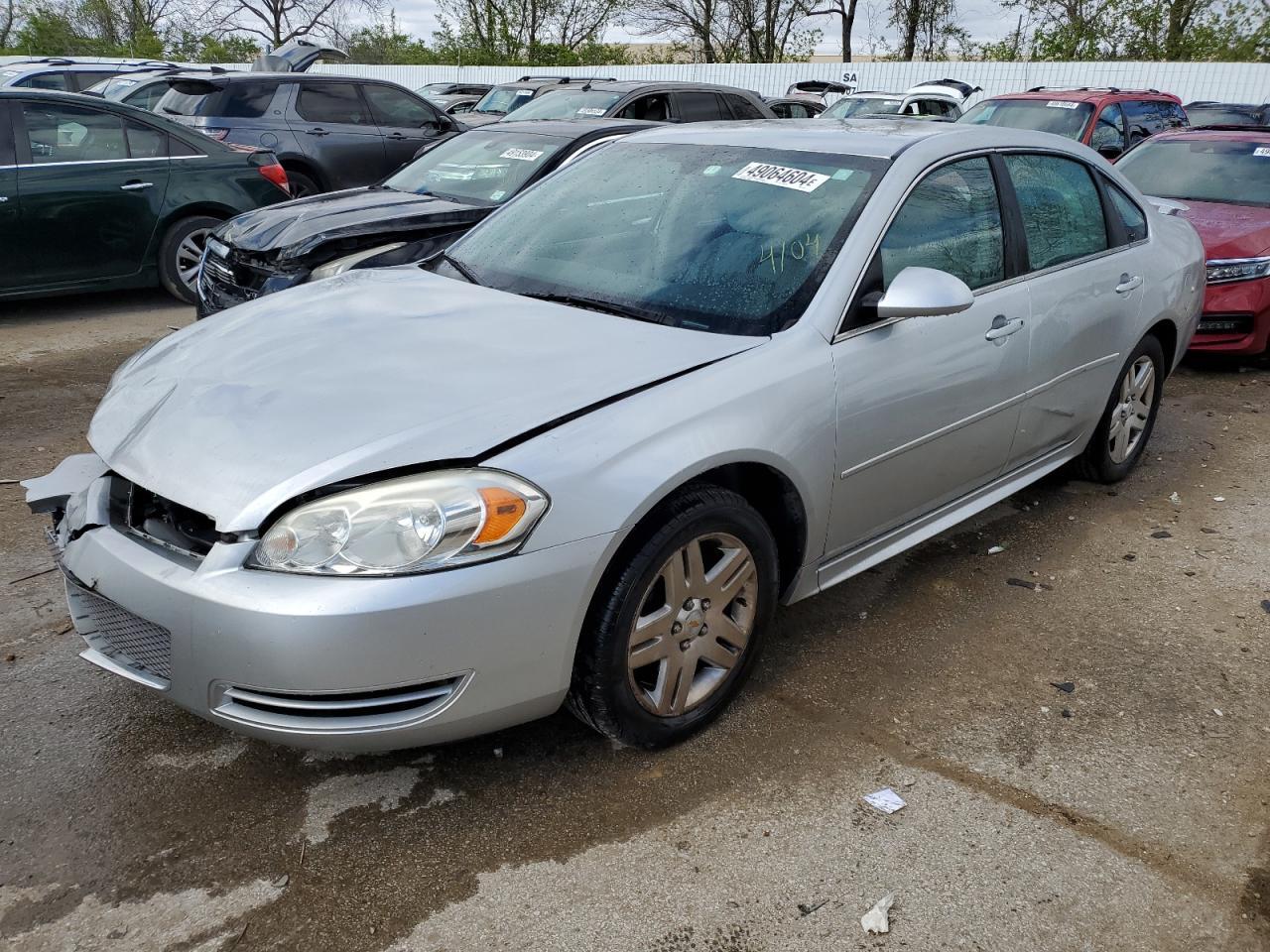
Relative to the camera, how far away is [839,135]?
3.61 meters

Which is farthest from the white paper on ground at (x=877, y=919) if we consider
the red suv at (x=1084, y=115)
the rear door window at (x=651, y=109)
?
the red suv at (x=1084, y=115)

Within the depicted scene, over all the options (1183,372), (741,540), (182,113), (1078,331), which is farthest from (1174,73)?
(741,540)

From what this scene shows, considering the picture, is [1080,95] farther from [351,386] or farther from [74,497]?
[74,497]

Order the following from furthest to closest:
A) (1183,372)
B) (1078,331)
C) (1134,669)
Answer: (1183,372) → (1078,331) → (1134,669)

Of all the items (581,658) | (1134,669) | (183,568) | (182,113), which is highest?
(182,113)

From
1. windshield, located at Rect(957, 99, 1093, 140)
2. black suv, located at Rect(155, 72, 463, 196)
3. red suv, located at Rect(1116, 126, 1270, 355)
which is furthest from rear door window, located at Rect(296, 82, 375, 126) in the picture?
red suv, located at Rect(1116, 126, 1270, 355)

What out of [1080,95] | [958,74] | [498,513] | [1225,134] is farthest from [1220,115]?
[498,513]

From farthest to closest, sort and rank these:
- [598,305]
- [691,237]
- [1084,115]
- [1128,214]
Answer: [1084,115], [1128,214], [691,237], [598,305]

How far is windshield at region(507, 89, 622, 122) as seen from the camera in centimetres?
936

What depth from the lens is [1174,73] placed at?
79.9 ft

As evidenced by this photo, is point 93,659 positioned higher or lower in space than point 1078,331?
lower

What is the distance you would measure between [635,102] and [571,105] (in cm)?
58

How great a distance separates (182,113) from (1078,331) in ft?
29.4

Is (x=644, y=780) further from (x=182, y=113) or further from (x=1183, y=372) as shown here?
(x=182, y=113)
